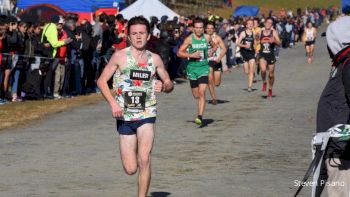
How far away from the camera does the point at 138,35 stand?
988 cm

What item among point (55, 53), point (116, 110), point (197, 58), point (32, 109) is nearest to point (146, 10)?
point (55, 53)

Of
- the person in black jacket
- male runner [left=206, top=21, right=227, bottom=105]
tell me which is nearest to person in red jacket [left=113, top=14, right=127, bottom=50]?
male runner [left=206, top=21, right=227, bottom=105]

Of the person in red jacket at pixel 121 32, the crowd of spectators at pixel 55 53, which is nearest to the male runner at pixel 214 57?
the crowd of spectators at pixel 55 53

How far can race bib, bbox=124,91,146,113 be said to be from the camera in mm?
9875

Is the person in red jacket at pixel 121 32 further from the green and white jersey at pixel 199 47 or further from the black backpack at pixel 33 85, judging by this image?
the green and white jersey at pixel 199 47

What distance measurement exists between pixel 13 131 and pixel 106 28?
29.7 ft

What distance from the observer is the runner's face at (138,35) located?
9.84m

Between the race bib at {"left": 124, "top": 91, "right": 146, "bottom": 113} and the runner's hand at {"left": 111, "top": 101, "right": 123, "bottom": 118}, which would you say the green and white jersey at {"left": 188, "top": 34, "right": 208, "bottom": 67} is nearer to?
the race bib at {"left": 124, "top": 91, "right": 146, "bottom": 113}

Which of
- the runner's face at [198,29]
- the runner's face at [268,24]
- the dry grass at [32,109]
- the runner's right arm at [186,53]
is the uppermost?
the runner's face at [198,29]

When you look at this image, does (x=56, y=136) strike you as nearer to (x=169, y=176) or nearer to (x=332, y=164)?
(x=169, y=176)

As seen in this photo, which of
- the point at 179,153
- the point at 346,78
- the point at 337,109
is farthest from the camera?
the point at 179,153

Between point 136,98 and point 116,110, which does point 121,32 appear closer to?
point 136,98

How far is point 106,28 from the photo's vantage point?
26125mm

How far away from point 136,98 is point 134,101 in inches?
1.4
